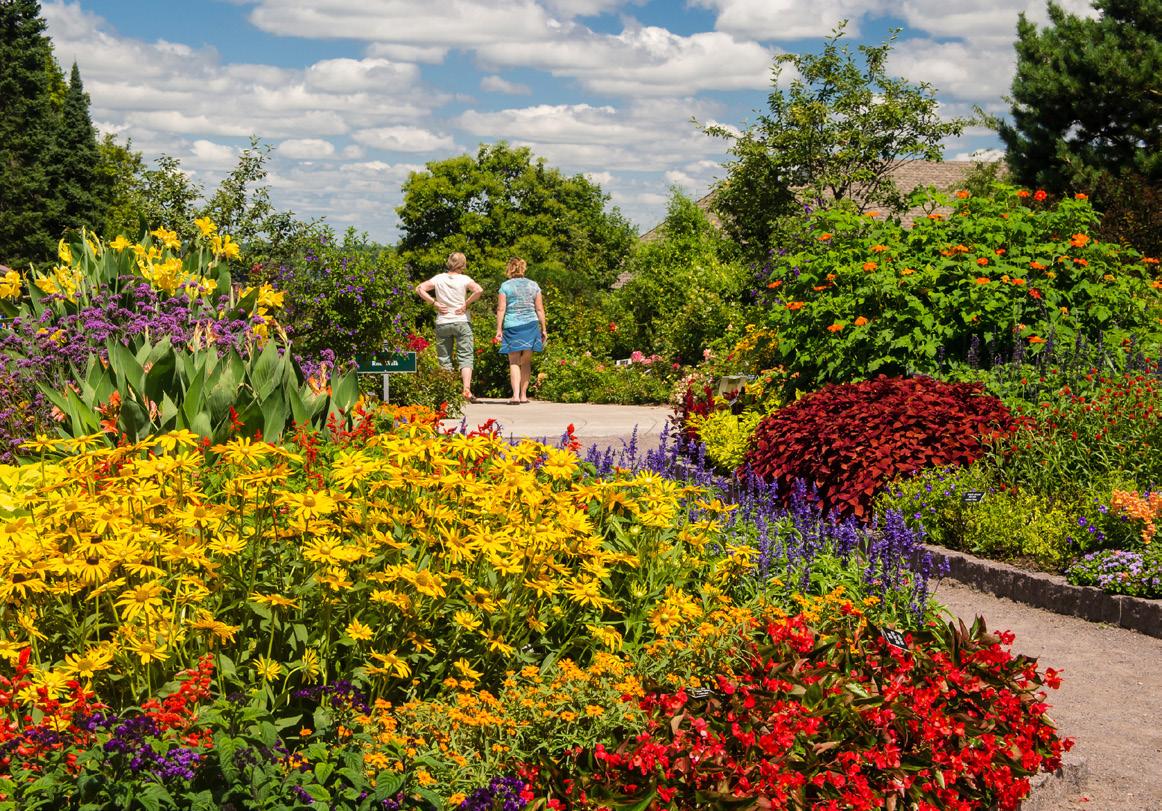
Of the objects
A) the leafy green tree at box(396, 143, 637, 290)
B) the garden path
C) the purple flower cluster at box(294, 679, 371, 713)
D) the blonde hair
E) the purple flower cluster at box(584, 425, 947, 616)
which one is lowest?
the garden path

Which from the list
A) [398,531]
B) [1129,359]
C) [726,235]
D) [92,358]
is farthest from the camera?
[726,235]

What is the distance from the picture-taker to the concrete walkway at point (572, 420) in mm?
10016

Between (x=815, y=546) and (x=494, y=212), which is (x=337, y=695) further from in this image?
(x=494, y=212)

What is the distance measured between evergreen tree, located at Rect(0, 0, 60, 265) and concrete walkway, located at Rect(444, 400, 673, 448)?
30.4 m

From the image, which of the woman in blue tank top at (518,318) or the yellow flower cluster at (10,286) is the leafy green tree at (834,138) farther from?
the yellow flower cluster at (10,286)

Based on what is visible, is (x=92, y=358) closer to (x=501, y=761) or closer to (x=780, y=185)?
(x=501, y=761)

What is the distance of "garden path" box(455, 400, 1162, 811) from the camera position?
390 cm

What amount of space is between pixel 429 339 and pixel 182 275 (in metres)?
11.4

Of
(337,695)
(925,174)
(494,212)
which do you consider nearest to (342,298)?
(337,695)

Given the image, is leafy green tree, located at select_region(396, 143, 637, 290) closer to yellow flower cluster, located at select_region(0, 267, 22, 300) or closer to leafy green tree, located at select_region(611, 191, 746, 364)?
leafy green tree, located at select_region(611, 191, 746, 364)

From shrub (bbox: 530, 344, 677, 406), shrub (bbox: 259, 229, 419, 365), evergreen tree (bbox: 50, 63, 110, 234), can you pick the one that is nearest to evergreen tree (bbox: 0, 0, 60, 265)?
evergreen tree (bbox: 50, 63, 110, 234)

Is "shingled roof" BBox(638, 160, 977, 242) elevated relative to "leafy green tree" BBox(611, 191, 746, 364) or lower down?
elevated

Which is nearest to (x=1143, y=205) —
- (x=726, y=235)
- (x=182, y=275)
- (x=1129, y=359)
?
(x=726, y=235)

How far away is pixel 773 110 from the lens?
18.3 m
